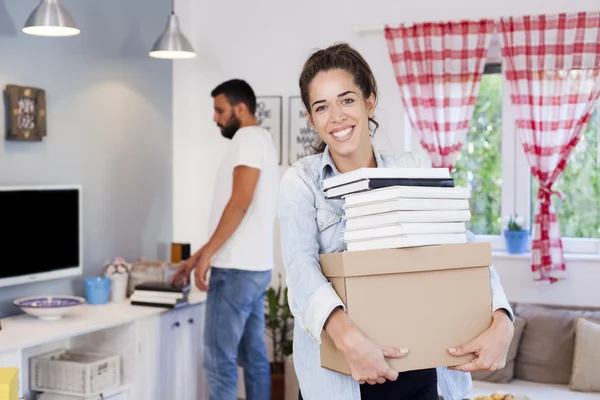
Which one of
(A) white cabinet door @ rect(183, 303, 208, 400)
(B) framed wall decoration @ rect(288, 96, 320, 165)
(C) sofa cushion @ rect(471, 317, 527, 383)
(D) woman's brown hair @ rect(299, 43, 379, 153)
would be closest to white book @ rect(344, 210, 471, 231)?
(D) woman's brown hair @ rect(299, 43, 379, 153)

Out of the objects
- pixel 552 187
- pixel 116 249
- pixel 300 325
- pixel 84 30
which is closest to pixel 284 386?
pixel 116 249

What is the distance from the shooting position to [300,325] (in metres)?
1.67

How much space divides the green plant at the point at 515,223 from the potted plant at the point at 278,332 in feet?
4.10

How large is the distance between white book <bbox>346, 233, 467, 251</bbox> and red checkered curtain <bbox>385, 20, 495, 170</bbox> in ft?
8.93

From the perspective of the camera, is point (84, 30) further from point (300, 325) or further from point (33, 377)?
point (300, 325)

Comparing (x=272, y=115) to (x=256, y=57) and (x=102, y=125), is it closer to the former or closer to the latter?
(x=256, y=57)

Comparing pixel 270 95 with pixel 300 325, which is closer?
pixel 300 325

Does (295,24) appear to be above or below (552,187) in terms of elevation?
above

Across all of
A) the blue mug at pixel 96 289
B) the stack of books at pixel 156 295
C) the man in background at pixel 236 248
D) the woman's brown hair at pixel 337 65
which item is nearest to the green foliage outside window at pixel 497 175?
the man in background at pixel 236 248

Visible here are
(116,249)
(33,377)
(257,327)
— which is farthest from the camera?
(116,249)

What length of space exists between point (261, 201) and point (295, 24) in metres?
1.39

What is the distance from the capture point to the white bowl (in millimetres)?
3414

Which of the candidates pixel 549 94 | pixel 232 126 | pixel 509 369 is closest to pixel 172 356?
pixel 232 126

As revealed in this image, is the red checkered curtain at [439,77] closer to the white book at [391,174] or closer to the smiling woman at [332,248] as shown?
the smiling woman at [332,248]
